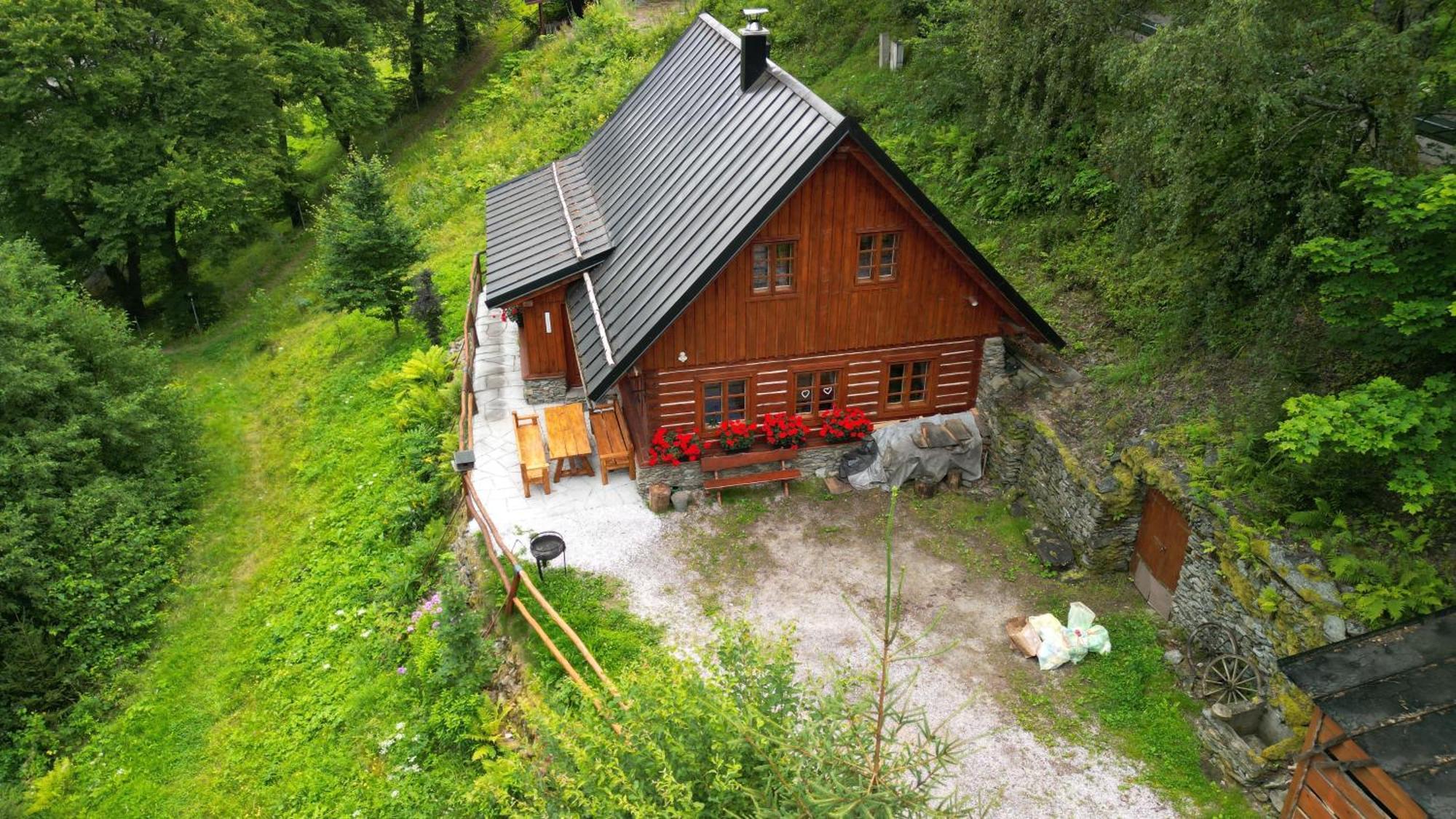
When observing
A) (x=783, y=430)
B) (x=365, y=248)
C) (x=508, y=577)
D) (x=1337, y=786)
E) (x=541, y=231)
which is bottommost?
(x=508, y=577)

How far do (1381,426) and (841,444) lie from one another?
8.91m

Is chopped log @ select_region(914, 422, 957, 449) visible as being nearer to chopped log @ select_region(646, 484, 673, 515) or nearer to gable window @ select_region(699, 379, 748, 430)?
gable window @ select_region(699, 379, 748, 430)

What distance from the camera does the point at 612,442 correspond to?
58.8 ft

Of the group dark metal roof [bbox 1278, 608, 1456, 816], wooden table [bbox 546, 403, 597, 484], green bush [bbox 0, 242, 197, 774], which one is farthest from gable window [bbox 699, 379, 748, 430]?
green bush [bbox 0, 242, 197, 774]

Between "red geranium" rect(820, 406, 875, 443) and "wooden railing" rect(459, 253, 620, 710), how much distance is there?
19.5 ft

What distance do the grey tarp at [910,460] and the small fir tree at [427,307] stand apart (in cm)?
1227

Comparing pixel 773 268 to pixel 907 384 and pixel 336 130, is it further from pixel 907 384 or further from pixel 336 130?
pixel 336 130

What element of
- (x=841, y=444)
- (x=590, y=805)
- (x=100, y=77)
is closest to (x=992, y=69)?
(x=841, y=444)

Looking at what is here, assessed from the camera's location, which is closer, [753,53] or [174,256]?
[753,53]

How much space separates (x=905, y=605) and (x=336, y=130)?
33.1 metres

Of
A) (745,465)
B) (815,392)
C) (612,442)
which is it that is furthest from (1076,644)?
(612,442)

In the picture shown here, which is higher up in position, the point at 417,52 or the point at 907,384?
the point at 417,52

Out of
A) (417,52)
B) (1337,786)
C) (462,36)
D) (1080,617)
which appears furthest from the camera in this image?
(462,36)

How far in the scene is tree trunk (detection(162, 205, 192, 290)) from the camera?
31173 mm
